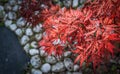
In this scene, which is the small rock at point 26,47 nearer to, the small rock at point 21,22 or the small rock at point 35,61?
the small rock at point 35,61

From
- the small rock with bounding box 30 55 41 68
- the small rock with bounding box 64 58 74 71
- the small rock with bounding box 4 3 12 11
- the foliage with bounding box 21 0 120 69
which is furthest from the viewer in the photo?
the small rock with bounding box 4 3 12 11

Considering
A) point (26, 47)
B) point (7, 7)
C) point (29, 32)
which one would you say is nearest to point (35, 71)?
point (26, 47)

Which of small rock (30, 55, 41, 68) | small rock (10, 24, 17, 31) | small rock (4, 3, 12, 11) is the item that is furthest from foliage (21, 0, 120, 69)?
small rock (4, 3, 12, 11)

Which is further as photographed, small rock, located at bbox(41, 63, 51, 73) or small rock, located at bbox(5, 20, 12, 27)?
small rock, located at bbox(5, 20, 12, 27)

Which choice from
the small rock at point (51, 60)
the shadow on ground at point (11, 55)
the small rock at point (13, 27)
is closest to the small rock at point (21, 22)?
the small rock at point (13, 27)

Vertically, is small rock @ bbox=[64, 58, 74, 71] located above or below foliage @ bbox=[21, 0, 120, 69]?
below

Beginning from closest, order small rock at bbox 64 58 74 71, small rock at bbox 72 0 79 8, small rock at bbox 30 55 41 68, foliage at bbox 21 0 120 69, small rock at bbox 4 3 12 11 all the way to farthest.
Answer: foliage at bbox 21 0 120 69 < small rock at bbox 64 58 74 71 < small rock at bbox 30 55 41 68 < small rock at bbox 72 0 79 8 < small rock at bbox 4 3 12 11

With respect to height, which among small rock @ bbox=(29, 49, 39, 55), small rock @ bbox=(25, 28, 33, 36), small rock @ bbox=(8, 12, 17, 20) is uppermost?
small rock @ bbox=(8, 12, 17, 20)

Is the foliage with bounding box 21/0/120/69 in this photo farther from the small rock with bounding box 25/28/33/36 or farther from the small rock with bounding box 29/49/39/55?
the small rock with bounding box 25/28/33/36
